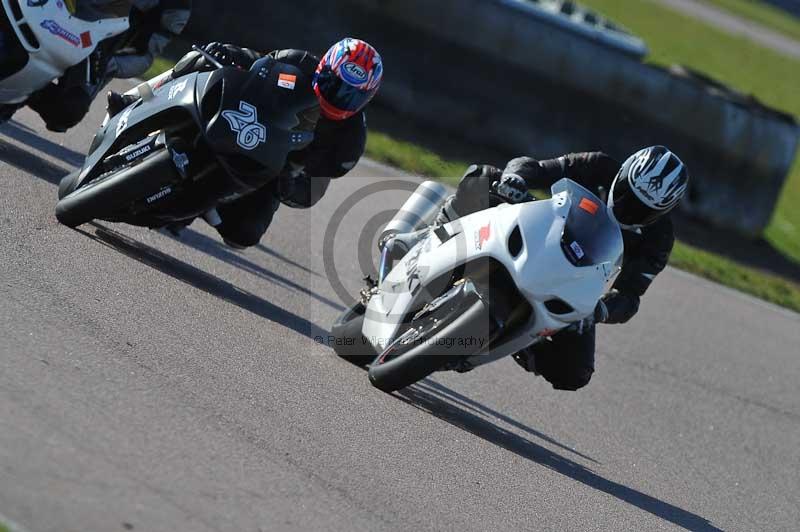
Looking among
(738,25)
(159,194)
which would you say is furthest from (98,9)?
(738,25)

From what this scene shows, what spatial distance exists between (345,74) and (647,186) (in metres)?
1.81

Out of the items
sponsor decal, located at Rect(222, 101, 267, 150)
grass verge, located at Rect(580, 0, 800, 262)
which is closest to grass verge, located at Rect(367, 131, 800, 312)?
sponsor decal, located at Rect(222, 101, 267, 150)

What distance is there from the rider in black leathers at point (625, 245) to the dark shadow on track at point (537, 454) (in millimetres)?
499

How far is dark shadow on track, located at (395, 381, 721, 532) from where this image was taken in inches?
252

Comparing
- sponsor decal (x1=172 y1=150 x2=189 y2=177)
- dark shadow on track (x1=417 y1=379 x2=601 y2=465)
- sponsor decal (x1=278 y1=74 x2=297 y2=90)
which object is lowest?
dark shadow on track (x1=417 y1=379 x2=601 y2=465)

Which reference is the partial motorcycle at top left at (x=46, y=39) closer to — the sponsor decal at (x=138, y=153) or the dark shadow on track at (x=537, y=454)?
the sponsor decal at (x=138, y=153)

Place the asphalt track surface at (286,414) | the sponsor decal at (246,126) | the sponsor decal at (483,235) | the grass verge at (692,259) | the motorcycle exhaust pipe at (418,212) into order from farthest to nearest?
the grass verge at (692,259) → the motorcycle exhaust pipe at (418,212) → the sponsor decal at (246,126) → the sponsor decal at (483,235) → the asphalt track surface at (286,414)

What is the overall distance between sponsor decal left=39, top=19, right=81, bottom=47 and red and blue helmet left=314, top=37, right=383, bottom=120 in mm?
1597

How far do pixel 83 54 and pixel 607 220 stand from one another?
350 centimetres

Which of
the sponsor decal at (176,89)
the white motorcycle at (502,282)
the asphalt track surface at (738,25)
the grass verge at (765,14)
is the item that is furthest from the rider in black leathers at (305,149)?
the grass verge at (765,14)

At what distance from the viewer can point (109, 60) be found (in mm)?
8750

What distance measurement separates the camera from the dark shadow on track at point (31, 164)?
8.09 meters

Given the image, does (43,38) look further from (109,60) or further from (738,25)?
(738,25)

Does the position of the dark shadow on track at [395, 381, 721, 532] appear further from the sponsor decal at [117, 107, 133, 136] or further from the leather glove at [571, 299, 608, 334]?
the sponsor decal at [117, 107, 133, 136]
